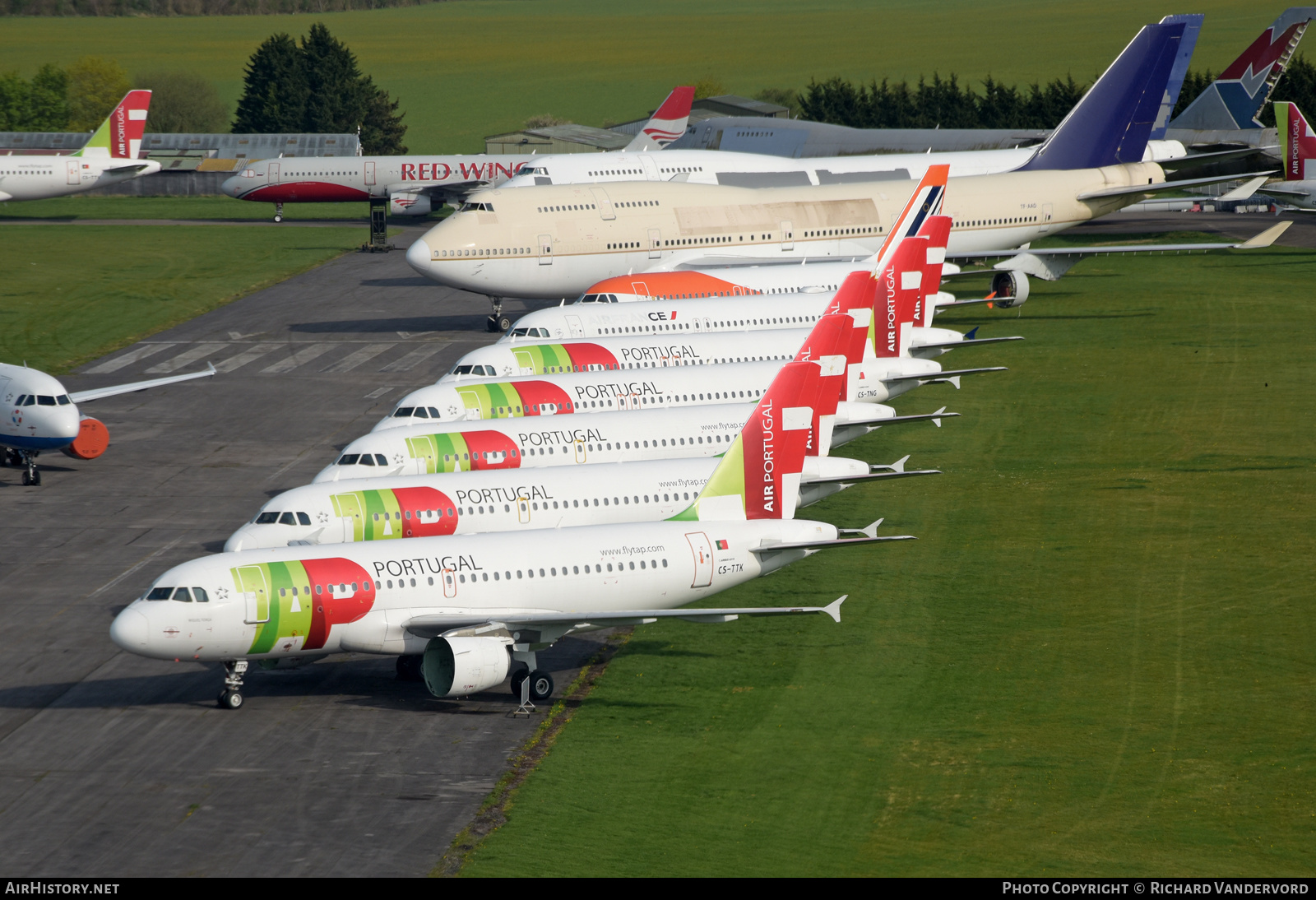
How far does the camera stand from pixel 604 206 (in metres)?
81.6

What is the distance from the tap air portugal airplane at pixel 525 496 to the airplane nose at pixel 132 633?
623 cm

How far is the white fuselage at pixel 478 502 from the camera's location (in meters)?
40.1

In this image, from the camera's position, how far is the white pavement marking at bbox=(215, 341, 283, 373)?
77.4 m

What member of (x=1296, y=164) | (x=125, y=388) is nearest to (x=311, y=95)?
(x=1296, y=164)

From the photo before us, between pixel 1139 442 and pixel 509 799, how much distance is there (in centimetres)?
3733

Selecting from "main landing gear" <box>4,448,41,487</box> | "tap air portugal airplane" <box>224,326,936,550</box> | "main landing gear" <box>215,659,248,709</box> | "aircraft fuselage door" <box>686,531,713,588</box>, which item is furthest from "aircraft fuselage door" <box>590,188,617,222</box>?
"main landing gear" <box>215,659,248,709</box>

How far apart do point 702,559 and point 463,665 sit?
6584 millimetres

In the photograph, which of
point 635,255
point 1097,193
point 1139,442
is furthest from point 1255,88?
point 1139,442

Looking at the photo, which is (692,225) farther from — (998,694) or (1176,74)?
(998,694)

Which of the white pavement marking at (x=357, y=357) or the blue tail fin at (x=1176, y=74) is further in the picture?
the blue tail fin at (x=1176, y=74)

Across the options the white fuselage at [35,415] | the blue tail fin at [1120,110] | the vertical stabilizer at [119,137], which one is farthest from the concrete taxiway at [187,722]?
the vertical stabilizer at [119,137]

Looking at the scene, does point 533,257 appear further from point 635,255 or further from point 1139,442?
point 1139,442

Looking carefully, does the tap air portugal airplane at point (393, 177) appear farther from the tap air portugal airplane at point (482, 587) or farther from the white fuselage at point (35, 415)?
the tap air portugal airplane at point (482, 587)

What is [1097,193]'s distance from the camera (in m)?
88.6
